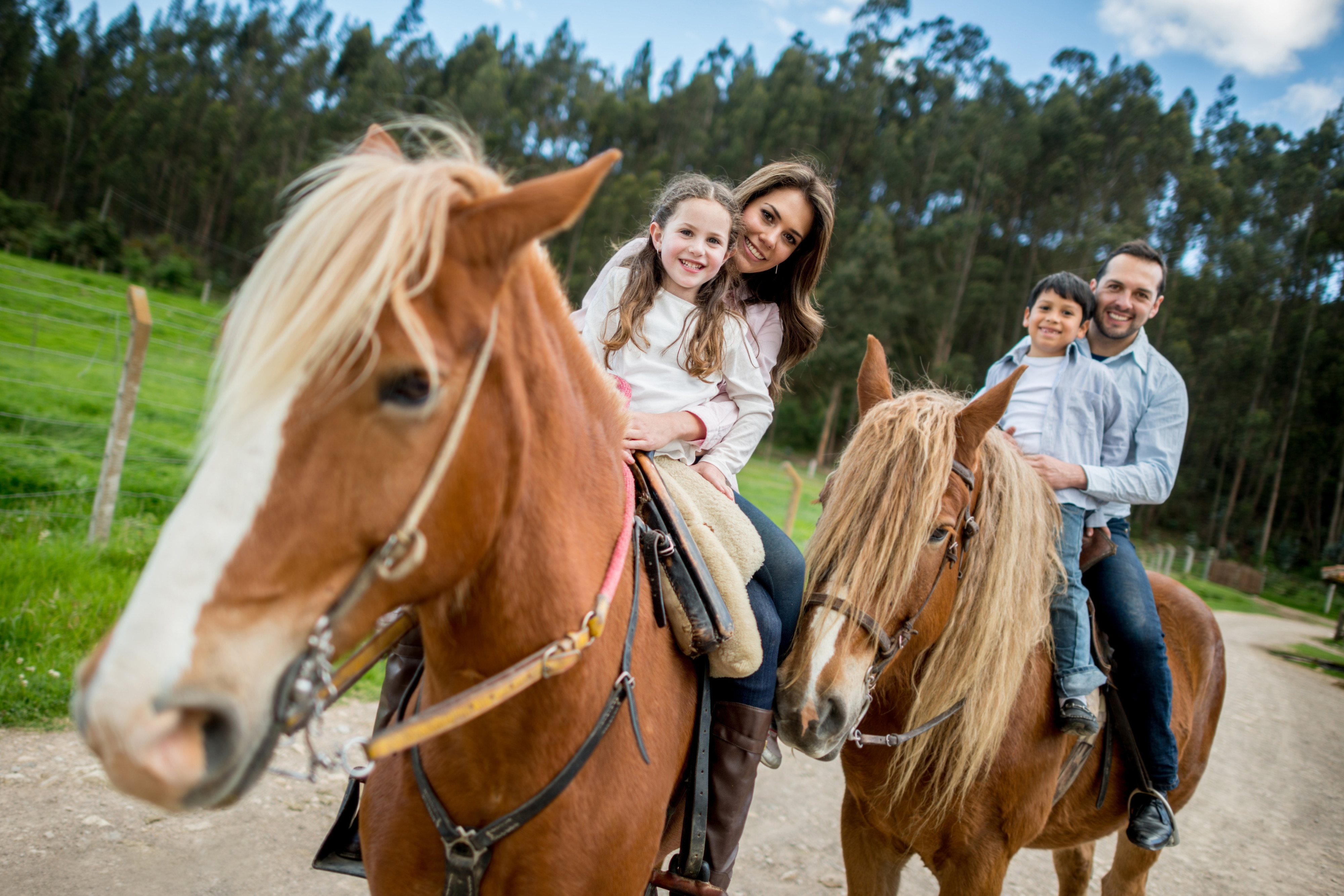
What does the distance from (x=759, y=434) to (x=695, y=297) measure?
20.9 inches

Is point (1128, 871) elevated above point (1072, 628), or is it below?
below

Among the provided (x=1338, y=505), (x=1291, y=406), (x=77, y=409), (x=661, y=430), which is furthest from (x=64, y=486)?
(x=1291, y=406)

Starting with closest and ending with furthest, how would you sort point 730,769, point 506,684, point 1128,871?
point 506,684 → point 730,769 → point 1128,871

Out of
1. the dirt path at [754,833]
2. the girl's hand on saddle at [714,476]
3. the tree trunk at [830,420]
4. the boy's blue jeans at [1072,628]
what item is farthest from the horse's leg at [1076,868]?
the tree trunk at [830,420]

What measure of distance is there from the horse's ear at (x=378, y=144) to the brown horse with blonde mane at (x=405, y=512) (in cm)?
2

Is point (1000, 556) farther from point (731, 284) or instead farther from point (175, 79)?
point (175, 79)

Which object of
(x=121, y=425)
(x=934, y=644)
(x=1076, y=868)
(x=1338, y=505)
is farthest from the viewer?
(x=1338, y=505)

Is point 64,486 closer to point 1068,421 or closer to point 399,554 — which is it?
point 399,554

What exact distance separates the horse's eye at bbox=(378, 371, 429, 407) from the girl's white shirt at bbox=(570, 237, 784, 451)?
1.06 metres

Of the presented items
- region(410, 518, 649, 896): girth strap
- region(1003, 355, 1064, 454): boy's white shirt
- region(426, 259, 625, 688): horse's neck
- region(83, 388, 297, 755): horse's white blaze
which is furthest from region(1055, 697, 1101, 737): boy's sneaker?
region(83, 388, 297, 755): horse's white blaze

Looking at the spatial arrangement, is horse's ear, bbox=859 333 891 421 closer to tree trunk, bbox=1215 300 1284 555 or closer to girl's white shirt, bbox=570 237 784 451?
girl's white shirt, bbox=570 237 784 451

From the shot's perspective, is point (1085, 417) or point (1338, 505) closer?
point (1085, 417)

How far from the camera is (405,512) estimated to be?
41.6 inches

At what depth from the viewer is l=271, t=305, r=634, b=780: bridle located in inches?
39.4
